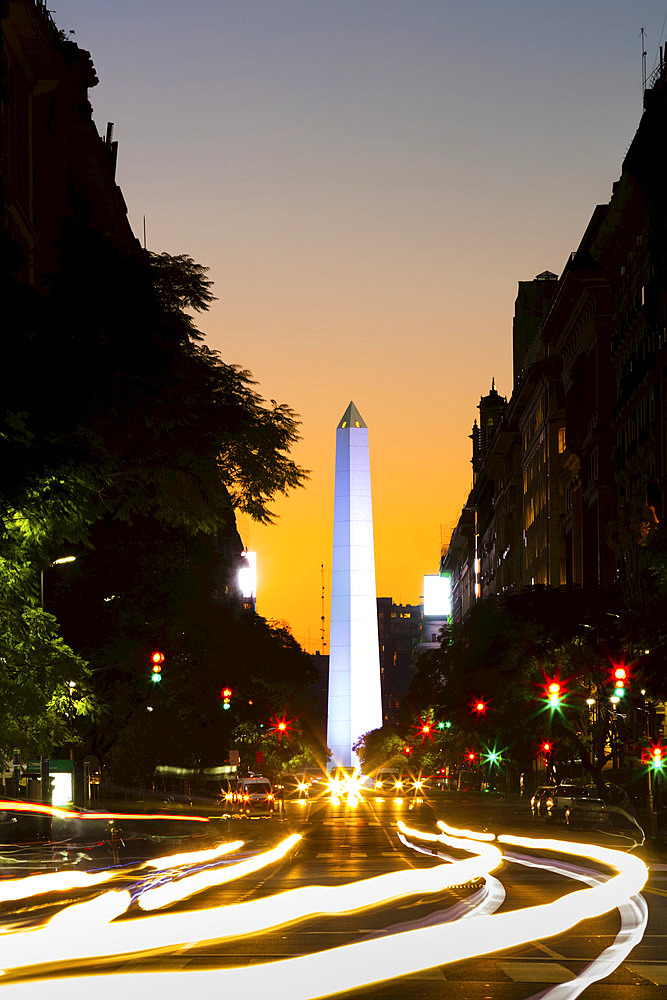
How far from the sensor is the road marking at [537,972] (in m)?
13.9

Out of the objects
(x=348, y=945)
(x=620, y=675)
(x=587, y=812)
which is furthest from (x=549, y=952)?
(x=587, y=812)

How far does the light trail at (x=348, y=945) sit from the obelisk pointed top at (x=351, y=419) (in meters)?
133

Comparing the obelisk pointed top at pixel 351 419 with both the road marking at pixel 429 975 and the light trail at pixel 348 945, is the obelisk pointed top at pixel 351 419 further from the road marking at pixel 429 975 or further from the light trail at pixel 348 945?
the road marking at pixel 429 975

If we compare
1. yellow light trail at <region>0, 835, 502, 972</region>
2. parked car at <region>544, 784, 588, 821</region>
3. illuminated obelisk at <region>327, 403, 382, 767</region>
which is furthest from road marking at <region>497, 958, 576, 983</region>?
illuminated obelisk at <region>327, 403, 382, 767</region>

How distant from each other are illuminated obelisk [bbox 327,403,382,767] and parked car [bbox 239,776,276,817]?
93.2 meters

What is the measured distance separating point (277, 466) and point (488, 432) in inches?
6271

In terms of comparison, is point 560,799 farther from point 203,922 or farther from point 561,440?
point 561,440

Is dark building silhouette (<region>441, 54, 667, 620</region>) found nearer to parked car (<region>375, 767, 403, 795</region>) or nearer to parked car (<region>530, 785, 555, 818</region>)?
parked car (<region>530, 785, 555, 818</region>)

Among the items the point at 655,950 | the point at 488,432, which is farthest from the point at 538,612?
the point at 488,432

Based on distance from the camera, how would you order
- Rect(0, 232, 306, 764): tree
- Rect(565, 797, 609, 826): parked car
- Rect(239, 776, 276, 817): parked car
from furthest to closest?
Rect(239, 776, 276, 817): parked car
Rect(565, 797, 609, 826): parked car
Rect(0, 232, 306, 764): tree

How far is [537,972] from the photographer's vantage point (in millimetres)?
14422

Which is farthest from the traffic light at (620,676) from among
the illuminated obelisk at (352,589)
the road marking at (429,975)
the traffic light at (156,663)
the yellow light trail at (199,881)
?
the illuminated obelisk at (352,589)

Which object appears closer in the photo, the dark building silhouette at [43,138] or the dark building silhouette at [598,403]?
the dark building silhouette at [43,138]

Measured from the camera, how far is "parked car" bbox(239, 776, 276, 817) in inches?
2445
